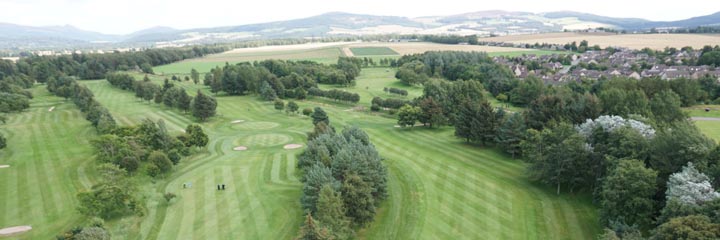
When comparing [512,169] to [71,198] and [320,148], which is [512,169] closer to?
[320,148]

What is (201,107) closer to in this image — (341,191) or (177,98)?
(177,98)

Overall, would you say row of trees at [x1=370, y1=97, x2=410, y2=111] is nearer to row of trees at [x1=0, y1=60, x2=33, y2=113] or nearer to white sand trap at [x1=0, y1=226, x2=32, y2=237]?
white sand trap at [x1=0, y1=226, x2=32, y2=237]

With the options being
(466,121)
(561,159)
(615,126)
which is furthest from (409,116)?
(615,126)

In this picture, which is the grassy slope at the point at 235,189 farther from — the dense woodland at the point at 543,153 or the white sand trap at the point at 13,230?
the white sand trap at the point at 13,230

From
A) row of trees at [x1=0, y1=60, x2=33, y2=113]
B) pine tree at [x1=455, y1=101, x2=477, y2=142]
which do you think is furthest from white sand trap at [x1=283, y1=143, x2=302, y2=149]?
→ row of trees at [x1=0, y1=60, x2=33, y2=113]

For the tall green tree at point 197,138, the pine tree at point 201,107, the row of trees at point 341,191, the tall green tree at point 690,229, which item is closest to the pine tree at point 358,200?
the row of trees at point 341,191
